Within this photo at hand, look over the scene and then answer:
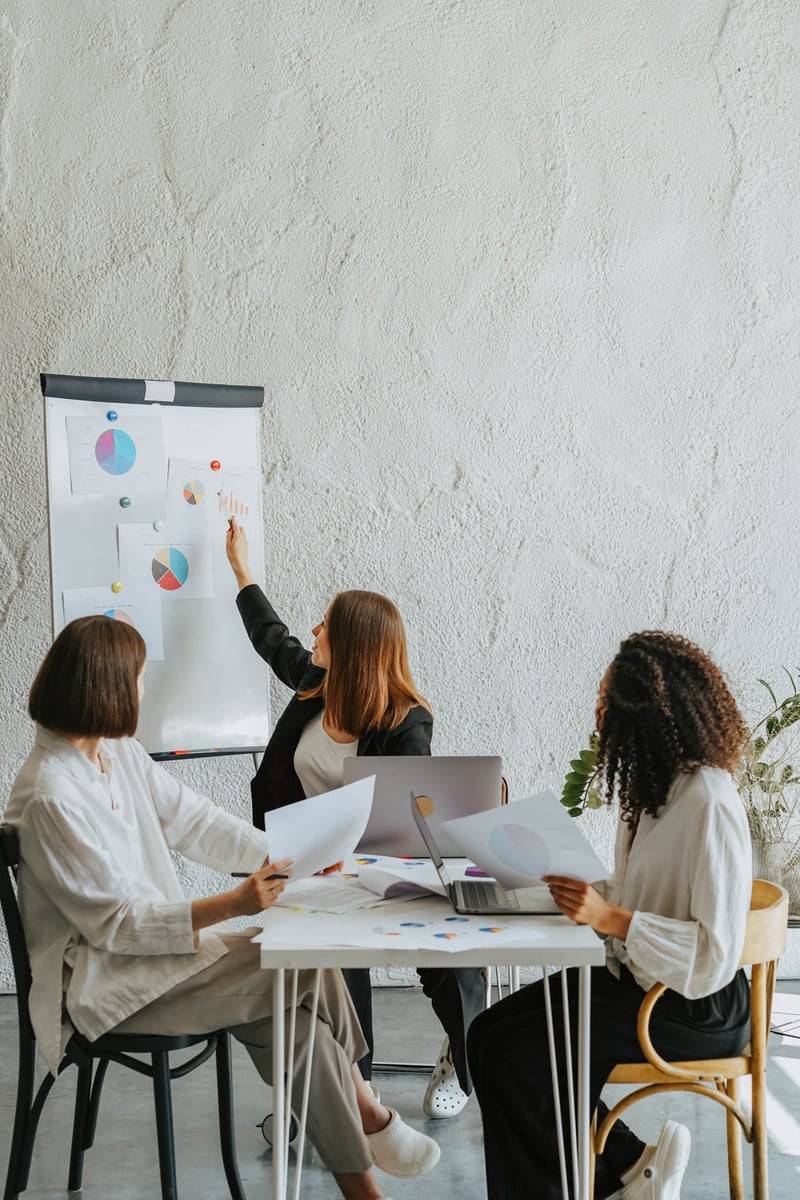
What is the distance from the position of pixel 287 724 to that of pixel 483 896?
92 cm

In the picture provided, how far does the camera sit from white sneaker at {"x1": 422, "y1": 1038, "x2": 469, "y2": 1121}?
108 inches

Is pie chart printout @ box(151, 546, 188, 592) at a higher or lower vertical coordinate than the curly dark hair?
higher

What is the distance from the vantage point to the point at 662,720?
80.3 inches

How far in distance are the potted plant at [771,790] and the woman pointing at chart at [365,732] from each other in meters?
0.55

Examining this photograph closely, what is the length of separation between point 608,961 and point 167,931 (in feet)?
2.56

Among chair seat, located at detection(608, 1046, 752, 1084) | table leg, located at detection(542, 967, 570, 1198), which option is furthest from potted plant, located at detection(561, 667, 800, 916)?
table leg, located at detection(542, 967, 570, 1198)

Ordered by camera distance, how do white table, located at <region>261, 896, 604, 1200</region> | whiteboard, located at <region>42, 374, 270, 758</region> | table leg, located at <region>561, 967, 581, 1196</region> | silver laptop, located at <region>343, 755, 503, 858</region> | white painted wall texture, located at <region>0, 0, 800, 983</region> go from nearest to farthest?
white table, located at <region>261, 896, 604, 1200</region>
table leg, located at <region>561, 967, 581, 1196</region>
silver laptop, located at <region>343, 755, 503, 858</region>
whiteboard, located at <region>42, 374, 270, 758</region>
white painted wall texture, located at <region>0, 0, 800, 983</region>

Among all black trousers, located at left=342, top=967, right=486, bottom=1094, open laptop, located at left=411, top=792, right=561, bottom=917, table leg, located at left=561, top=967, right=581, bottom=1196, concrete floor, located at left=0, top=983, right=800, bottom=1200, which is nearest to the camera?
table leg, located at left=561, top=967, right=581, bottom=1196

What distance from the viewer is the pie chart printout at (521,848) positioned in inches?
73.9

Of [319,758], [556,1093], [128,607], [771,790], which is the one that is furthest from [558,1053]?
Result: [771,790]

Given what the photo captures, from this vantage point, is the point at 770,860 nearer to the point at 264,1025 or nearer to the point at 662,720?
the point at 662,720

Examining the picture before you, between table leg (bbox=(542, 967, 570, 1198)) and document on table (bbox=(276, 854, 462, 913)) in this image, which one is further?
document on table (bbox=(276, 854, 462, 913))

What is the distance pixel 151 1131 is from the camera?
2676mm

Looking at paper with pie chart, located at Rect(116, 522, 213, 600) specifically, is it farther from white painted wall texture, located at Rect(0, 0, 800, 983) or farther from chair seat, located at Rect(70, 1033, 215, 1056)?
chair seat, located at Rect(70, 1033, 215, 1056)
